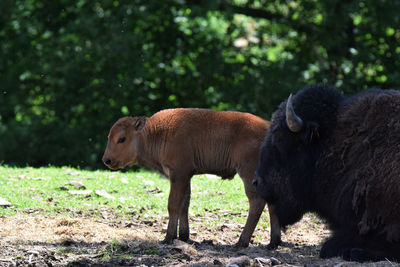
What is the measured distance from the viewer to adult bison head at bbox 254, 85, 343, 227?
6445 mm

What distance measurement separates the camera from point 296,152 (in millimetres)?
6562

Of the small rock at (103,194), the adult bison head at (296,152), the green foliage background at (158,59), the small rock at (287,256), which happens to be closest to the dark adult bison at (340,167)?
the adult bison head at (296,152)

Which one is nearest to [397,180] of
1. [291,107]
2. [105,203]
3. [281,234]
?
[291,107]

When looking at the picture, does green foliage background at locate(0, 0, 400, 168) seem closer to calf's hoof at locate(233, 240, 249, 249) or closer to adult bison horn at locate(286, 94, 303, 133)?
calf's hoof at locate(233, 240, 249, 249)

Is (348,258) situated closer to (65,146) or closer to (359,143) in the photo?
(359,143)

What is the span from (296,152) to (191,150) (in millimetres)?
1441

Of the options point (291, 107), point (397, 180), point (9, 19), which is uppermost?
point (9, 19)

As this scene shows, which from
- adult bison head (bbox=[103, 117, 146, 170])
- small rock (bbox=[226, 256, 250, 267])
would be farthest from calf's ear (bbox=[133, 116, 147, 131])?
small rock (bbox=[226, 256, 250, 267])

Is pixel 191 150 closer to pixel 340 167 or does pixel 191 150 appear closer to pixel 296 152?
pixel 296 152

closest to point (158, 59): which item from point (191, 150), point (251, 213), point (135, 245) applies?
point (191, 150)

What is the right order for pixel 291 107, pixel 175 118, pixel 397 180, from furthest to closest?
pixel 175 118
pixel 291 107
pixel 397 180

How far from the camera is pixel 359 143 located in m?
6.16

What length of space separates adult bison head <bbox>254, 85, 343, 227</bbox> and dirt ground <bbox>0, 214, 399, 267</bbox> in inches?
21.9

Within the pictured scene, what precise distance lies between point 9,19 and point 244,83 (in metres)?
6.09
